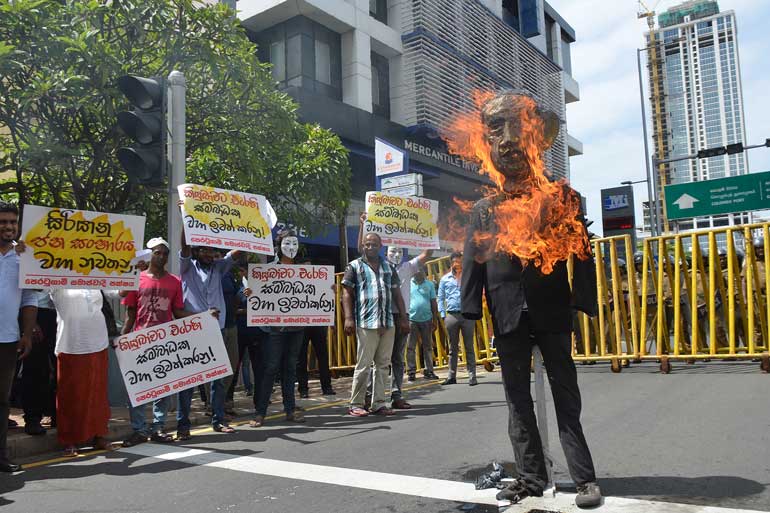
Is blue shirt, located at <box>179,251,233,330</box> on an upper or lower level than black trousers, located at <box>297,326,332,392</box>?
upper

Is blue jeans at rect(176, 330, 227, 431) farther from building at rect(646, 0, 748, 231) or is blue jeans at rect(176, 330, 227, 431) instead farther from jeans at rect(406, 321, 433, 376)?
building at rect(646, 0, 748, 231)

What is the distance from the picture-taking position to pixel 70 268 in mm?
5797

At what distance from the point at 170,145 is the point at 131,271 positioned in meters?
1.99

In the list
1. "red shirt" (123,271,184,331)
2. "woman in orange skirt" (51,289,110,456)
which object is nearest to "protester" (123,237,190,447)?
"red shirt" (123,271,184,331)

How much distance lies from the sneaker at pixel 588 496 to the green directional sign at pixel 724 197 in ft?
81.5

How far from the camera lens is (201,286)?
6691 mm

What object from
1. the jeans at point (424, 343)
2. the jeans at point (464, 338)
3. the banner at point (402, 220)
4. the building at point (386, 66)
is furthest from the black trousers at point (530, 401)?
the building at point (386, 66)

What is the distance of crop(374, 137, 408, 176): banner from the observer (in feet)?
37.9

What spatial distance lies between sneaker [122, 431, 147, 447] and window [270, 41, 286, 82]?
55.1 feet

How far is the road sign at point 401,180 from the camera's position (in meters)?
10.6

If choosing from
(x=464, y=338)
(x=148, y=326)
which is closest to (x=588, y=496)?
(x=148, y=326)

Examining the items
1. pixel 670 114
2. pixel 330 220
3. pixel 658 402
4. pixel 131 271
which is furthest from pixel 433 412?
pixel 670 114

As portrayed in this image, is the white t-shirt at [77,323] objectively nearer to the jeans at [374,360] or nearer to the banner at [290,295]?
the banner at [290,295]

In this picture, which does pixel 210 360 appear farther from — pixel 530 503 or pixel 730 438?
pixel 730 438
